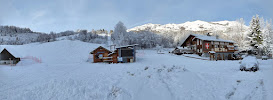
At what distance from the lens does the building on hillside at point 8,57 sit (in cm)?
2083

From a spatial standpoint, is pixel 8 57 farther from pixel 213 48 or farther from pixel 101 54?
pixel 213 48

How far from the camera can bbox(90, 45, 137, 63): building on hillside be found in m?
25.0

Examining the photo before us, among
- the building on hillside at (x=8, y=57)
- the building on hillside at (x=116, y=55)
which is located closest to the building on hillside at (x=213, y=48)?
the building on hillside at (x=116, y=55)

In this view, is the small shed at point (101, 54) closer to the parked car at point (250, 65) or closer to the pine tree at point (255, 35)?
the parked car at point (250, 65)

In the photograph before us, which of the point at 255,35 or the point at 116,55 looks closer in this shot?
the point at 116,55

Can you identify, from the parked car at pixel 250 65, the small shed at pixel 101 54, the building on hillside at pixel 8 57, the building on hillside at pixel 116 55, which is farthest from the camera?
the small shed at pixel 101 54

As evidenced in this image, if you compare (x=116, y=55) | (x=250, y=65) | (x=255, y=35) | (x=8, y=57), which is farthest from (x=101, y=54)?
(x=255, y=35)

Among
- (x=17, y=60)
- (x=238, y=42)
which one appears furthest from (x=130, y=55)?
(x=238, y=42)

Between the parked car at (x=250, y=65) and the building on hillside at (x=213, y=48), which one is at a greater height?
the building on hillside at (x=213, y=48)

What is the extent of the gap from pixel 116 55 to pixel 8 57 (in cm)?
1802

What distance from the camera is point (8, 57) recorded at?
21.2m


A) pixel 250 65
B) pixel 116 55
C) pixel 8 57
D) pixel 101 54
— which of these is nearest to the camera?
pixel 250 65

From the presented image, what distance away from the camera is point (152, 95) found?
7656 mm

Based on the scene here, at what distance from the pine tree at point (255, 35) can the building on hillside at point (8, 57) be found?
54.5 metres
